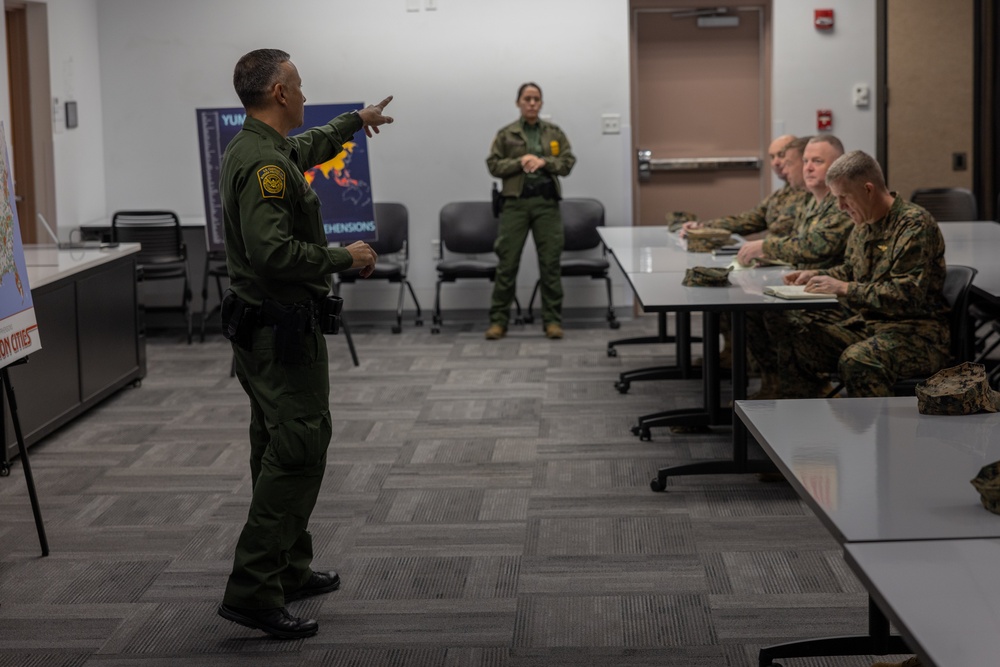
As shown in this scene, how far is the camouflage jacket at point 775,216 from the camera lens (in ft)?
19.8

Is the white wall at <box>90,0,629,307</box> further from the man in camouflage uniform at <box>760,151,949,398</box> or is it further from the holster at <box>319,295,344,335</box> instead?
the holster at <box>319,295,344,335</box>

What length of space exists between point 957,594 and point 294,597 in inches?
92.0

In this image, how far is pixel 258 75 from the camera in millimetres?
3316

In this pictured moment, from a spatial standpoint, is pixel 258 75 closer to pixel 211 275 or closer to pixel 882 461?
pixel 882 461

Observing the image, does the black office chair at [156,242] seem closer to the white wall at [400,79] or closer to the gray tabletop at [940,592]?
the white wall at [400,79]

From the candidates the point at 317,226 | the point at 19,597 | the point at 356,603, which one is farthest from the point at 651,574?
the point at 19,597

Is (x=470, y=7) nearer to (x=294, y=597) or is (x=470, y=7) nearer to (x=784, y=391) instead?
(x=784, y=391)

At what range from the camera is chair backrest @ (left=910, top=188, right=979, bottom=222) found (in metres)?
7.86

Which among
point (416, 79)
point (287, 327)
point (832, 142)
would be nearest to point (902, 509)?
point (287, 327)

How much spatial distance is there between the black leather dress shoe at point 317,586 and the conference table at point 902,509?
Result: 1373mm

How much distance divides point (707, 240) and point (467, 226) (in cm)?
311

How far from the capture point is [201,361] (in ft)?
25.6

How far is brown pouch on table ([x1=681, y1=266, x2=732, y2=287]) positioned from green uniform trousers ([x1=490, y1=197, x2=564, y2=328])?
3523mm

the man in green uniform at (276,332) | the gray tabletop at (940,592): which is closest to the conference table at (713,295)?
the man in green uniform at (276,332)
